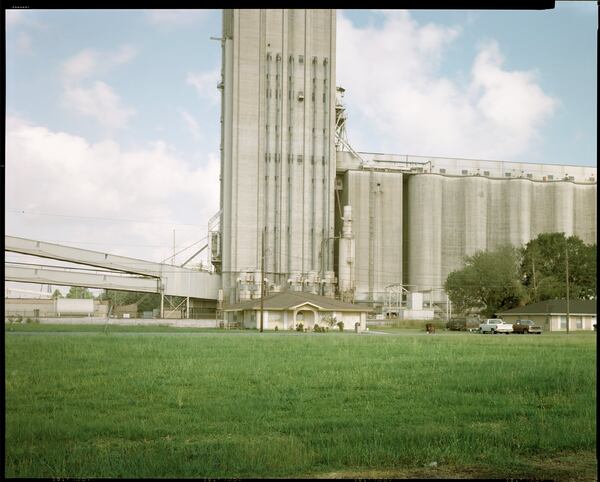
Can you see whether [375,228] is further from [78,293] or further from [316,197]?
[78,293]

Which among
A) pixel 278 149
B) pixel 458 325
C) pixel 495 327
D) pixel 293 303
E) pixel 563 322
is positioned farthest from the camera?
pixel 278 149

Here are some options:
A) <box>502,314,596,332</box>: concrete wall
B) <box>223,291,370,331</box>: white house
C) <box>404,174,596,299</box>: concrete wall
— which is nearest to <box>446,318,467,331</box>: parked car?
<box>502,314,596,332</box>: concrete wall

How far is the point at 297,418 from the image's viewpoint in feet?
30.0

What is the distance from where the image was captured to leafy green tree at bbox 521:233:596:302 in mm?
54094

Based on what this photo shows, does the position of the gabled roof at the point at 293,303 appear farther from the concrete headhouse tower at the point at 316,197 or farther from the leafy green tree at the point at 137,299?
the leafy green tree at the point at 137,299

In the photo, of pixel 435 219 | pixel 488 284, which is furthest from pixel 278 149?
pixel 488 284

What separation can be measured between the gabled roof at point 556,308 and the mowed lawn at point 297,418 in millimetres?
33690

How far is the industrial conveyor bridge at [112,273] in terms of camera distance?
49.4m

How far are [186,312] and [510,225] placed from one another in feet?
99.6

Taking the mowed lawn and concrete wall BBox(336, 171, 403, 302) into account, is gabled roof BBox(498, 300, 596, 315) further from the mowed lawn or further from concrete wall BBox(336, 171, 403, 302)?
the mowed lawn

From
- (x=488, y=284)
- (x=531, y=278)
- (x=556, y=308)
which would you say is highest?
(x=531, y=278)

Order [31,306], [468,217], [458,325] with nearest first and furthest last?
[458,325], [31,306], [468,217]

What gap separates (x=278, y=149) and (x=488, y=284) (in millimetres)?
20046

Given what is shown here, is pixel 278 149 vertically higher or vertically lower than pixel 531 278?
higher
